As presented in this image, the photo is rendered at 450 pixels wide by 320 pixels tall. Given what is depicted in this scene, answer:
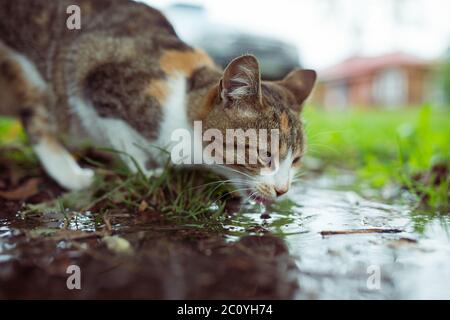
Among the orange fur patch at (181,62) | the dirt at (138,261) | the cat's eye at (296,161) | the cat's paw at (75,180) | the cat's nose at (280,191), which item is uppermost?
the orange fur patch at (181,62)

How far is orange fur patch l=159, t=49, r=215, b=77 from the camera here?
196cm

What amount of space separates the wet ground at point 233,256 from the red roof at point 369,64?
11.7 m

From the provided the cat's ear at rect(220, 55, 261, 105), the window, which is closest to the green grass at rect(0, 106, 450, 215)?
the cat's ear at rect(220, 55, 261, 105)

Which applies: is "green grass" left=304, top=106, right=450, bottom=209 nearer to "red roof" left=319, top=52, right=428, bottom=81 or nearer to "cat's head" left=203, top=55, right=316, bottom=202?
"cat's head" left=203, top=55, right=316, bottom=202

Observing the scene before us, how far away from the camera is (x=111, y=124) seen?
6.40ft

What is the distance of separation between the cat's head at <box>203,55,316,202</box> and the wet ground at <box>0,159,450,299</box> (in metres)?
0.13

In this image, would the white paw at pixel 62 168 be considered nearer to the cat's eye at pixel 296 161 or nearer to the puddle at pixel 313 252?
the puddle at pixel 313 252

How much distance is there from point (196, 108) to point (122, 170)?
426 millimetres

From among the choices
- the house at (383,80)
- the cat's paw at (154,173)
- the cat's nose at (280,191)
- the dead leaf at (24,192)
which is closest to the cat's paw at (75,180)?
the dead leaf at (24,192)

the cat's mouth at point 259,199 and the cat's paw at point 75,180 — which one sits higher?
the cat's paw at point 75,180

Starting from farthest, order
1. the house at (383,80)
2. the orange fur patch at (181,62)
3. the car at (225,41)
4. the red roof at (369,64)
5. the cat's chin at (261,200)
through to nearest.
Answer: the red roof at (369,64)
the house at (383,80)
the car at (225,41)
the orange fur patch at (181,62)
the cat's chin at (261,200)

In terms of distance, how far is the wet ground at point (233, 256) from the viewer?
3.27ft

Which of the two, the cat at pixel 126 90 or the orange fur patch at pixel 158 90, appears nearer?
the cat at pixel 126 90

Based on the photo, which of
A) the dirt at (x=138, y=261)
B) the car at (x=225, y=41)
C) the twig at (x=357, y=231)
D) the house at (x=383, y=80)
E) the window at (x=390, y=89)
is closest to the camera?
the dirt at (x=138, y=261)
